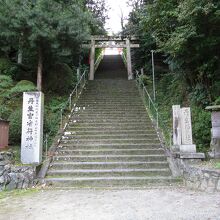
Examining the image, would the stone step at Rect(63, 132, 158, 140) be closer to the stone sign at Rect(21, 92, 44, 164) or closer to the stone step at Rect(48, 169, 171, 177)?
the stone sign at Rect(21, 92, 44, 164)

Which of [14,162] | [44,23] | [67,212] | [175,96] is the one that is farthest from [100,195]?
[175,96]

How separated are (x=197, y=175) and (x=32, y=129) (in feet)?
14.4

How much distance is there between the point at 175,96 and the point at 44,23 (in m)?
Answer: 6.26

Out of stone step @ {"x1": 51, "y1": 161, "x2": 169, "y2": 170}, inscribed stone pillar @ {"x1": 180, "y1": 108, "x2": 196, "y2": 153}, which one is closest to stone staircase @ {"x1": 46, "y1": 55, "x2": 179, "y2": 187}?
stone step @ {"x1": 51, "y1": 161, "x2": 169, "y2": 170}

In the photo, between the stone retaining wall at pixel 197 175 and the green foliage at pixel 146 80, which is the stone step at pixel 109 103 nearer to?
the green foliage at pixel 146 80

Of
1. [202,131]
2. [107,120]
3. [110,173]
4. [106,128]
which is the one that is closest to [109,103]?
[107,120]

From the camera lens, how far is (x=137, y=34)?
1961cm

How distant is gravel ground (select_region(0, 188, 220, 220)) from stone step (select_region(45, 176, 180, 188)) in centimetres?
63

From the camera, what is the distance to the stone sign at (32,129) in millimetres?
8078

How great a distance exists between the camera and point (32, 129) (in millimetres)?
8227

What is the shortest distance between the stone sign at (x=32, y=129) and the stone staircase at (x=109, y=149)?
2.08 ft

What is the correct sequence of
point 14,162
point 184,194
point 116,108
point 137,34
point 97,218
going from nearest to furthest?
point 97,218 < point 184,194 < point 14,162 < point 116,108 < point 137,34

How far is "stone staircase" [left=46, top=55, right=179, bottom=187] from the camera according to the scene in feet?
25.1

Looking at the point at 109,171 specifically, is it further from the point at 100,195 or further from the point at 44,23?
the point at 44,23
